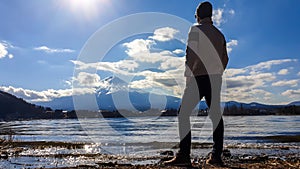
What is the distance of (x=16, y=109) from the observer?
157 m

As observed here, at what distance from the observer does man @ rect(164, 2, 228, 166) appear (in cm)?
641

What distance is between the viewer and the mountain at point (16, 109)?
482 ft

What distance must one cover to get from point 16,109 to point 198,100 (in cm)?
16257

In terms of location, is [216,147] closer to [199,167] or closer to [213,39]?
[199,167]

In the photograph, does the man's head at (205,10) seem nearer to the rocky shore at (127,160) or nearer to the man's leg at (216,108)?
the man's leg at (216,108)

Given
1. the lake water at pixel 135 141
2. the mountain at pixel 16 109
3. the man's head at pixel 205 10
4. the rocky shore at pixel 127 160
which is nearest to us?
the man's head at pixel 205 10

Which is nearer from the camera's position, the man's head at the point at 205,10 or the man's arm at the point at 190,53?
the man's arm at the point at 190,53

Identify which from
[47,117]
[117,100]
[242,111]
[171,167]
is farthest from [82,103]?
[47,117]

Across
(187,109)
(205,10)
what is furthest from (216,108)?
(205,10)

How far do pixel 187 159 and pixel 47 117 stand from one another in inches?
6499

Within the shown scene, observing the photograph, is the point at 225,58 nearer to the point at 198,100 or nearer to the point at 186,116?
the point at 198,100

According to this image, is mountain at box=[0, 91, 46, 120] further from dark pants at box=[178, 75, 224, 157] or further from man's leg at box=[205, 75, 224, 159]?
man's leg at box=[205, 75, 224, 159]

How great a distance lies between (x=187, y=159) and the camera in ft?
21.3

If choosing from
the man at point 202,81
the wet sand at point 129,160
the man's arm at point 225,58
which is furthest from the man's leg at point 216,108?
the wet sand at point 129,160
